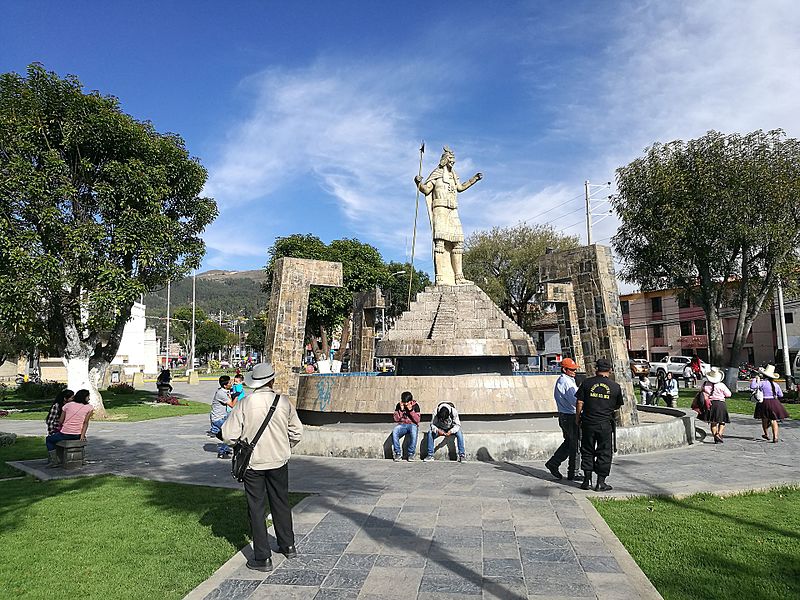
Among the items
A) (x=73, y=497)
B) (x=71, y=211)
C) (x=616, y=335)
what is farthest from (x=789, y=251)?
(x=71, y=211)

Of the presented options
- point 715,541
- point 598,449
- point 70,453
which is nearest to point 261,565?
point 715,541

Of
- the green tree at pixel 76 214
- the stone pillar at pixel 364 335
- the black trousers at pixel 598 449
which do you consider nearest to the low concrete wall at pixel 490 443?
the black trousers at pixel 598 449

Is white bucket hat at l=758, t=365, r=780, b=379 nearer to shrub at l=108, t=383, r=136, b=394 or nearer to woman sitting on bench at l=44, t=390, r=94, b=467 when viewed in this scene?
woman sitting on bench at l=44, t=390, r=94, b=467

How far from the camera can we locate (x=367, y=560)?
4.80m

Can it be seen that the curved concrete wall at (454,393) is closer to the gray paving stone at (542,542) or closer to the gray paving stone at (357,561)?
the gray paving stone at (542,542)

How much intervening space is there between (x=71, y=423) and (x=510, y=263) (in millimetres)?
30107

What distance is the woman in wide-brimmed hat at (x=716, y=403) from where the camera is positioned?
451 inches

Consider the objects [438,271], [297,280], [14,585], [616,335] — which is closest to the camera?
[14,585]

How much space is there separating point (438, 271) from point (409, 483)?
9094 millimetres

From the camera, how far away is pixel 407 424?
31.4 feet

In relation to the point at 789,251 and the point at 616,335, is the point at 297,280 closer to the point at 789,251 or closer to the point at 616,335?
the point at 616,335

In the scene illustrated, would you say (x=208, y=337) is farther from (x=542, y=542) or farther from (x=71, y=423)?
(x=542, y=542)

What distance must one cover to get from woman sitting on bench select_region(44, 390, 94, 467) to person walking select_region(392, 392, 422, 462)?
17.3 ft

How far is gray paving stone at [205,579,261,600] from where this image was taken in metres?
4.14
